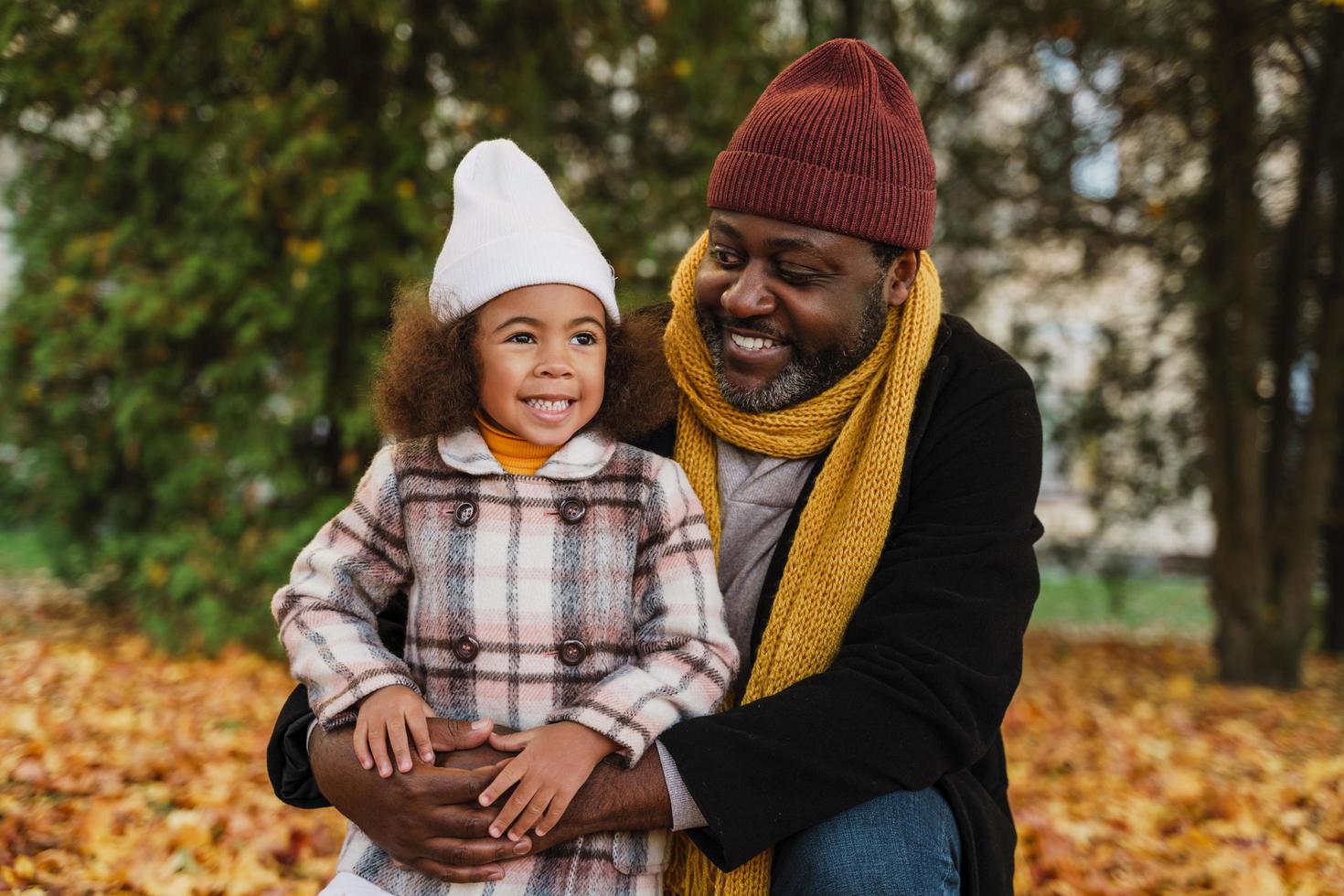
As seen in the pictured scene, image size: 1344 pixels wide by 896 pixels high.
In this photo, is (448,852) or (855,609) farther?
(855,609)

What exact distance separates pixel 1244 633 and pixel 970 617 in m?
A: 5.30

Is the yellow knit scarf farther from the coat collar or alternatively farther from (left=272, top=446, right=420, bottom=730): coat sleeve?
(left=272, top=446, right=420, bottom=730): coat sleeve

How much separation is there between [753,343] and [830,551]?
0.48m

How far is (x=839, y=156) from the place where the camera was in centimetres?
235

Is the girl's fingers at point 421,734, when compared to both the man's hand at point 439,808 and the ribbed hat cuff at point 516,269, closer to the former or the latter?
the man's hand at point 439,808

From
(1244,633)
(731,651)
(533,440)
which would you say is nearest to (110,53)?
(533,440)

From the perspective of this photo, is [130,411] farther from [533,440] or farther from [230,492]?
[533,440]

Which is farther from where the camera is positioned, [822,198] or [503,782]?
[822,198]

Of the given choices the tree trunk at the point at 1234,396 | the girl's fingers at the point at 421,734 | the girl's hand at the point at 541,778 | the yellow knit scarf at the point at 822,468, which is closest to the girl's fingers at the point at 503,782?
the girl's hand at the point at 541,778

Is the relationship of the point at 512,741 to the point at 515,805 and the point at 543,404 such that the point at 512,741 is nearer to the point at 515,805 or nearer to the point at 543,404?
the point at 515,805

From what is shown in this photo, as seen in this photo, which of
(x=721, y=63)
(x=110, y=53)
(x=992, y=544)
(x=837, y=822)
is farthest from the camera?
(x=721, y=63)

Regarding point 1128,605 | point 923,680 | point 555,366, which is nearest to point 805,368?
point 555,366

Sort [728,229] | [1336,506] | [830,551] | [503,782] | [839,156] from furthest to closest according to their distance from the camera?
[1336,506] → [728,229] → [839,156] → [830,551] → [503,782]

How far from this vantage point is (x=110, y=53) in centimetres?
521
